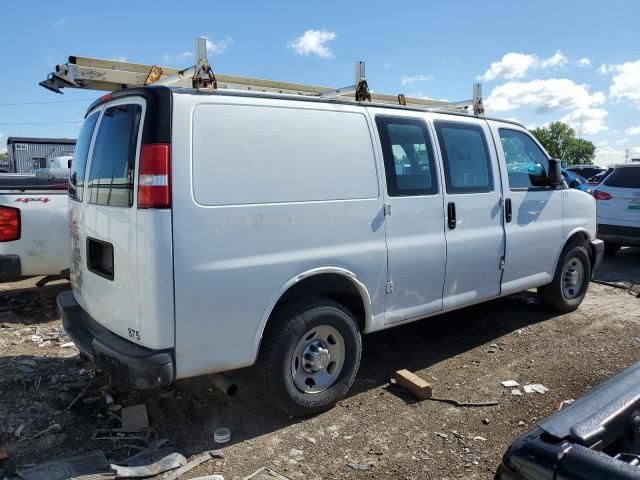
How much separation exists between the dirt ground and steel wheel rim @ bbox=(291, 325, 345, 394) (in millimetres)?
260

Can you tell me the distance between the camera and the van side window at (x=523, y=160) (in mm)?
5121

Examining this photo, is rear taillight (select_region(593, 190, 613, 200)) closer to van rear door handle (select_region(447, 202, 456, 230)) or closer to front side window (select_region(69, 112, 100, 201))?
van rear door handle (select_region(447, 202, 456, 230))

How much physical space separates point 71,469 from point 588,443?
9.05ft

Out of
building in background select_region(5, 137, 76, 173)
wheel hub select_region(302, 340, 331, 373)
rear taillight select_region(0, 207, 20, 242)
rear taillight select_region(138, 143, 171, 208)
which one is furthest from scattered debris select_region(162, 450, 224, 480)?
building in background select_region(5, 137, 76, 173)

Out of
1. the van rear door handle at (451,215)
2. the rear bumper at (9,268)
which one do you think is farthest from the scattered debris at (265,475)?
the rear bumper at (9,268)

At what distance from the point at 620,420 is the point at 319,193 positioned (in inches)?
85.5

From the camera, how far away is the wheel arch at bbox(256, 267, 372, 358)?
340cm

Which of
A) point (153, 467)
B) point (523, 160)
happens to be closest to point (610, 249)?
point (523, 160)

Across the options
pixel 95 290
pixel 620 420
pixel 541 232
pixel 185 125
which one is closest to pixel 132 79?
pixel 185 125

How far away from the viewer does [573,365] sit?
4.68 m

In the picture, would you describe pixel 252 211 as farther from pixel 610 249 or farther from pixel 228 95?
pixel 610 249

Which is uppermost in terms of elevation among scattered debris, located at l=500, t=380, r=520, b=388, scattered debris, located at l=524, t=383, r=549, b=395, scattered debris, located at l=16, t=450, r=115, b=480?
scattered debris, located at l=500, t=380, r=520, b=388

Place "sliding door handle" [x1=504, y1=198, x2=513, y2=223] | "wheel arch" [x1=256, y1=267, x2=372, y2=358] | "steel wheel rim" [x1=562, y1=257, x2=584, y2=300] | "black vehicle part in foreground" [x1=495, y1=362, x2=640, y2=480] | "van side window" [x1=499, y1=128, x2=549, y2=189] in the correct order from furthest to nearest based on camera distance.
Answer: "steel wheel rim" [x1=562, y1=257, x2=584, y2=300], "van side window" [x1=499, y1=128, x2=549, y2=189], "sliding door handle" [x1=504, y1=198, x2=513, y2=223], "wheel arch" [x1=256, y1=267, x2=372, y2=358], "black vehicle part in foreground" [x1=495, y1=362, x2=640, y2=480]

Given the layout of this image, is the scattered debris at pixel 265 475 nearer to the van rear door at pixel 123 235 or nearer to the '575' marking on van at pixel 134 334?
the van rear door at pixel 123 235
